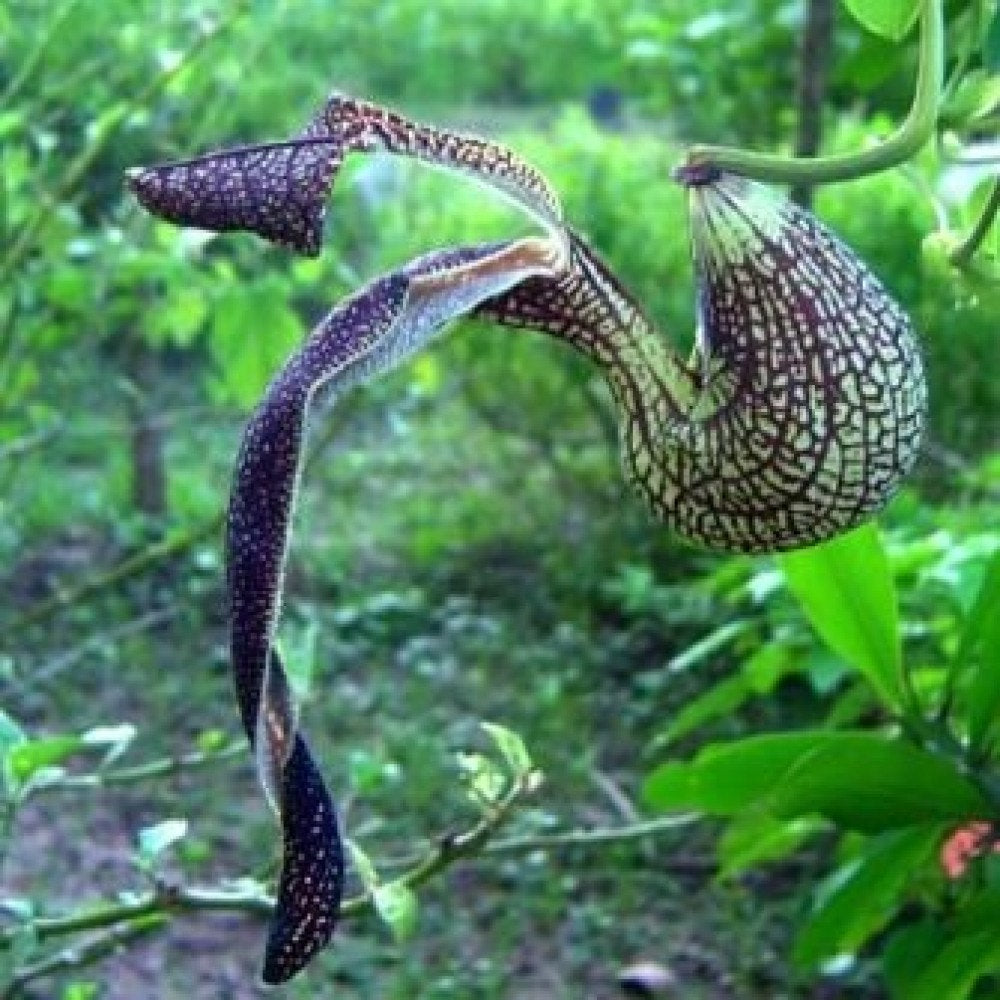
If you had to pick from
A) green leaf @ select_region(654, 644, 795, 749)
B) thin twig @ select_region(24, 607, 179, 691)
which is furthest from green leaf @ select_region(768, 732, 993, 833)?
thin twig @ select_region(24, 607, 179, 691)

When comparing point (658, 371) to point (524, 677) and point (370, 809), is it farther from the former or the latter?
point (524, 677)

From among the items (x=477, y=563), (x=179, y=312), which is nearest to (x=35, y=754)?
(x=179, y=312)

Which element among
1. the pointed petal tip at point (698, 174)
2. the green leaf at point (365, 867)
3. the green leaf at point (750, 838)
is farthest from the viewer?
the green leaf at point (750, 838)

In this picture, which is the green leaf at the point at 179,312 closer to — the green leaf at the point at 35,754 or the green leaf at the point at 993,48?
the green leaf at the point at 35,754

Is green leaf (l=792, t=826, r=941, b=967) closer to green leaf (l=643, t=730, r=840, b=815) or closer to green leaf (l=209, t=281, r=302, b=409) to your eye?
green leaf (l=643, t=730, r=840, b=815)

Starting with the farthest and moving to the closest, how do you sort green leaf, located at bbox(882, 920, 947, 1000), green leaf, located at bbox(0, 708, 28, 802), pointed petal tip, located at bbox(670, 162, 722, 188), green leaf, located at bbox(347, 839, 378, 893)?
green leaf, located at bbox(882, 920, 947, 1000) < green leaf, located at bbox(347, 839, 378, 893) < green leaf, located at bbox(0, 708, 28, 802) < pointed petal tip, located at bbox(670, 162, 722, 188)

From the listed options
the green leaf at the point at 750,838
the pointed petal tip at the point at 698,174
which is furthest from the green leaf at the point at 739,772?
the pointed petal tip at the point at 698,174
